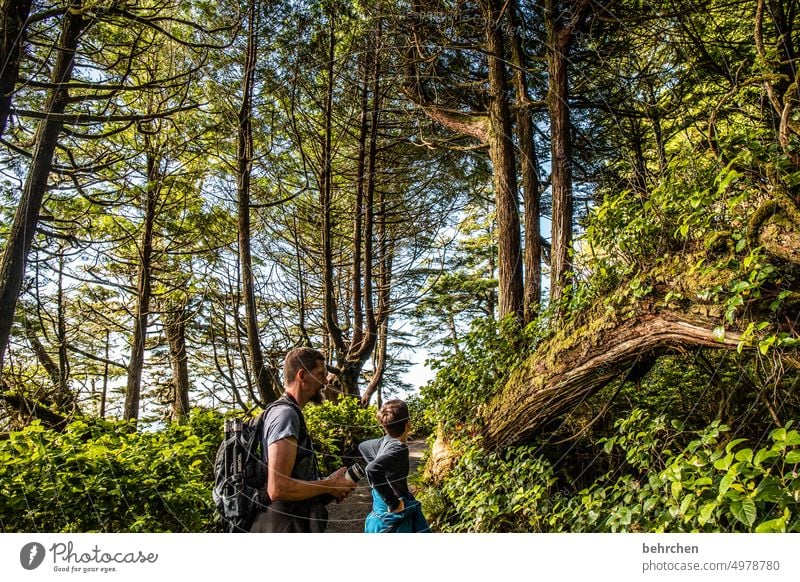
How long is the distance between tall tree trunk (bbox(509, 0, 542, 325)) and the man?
7.97 ft

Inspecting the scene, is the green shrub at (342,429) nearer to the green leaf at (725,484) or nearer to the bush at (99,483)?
the bush at (99,483)

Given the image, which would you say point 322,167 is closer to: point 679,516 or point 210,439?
point 210,439

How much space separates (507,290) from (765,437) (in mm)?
1762

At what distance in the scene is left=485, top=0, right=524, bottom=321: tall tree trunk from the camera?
11.2 feet

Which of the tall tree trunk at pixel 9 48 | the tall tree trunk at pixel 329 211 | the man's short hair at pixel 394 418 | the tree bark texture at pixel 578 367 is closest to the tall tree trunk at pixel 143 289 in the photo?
the tall tree trunk at pixel 9 48

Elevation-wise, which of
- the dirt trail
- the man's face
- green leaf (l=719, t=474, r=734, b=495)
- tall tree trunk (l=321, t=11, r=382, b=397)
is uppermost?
tall tree trunk (l=321, t=11, r=382, b=397)

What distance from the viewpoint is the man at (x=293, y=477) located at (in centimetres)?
126

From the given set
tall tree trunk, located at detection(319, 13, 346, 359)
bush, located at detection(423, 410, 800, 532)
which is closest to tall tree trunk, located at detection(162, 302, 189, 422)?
tall tree trunk, located at detection(319, 13, 346, 359)

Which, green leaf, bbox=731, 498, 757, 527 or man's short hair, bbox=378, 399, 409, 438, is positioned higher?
man's short hair, bbox=378, 399, 409, 438

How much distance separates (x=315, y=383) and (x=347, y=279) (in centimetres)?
81

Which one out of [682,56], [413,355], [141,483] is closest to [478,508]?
[413,355]
